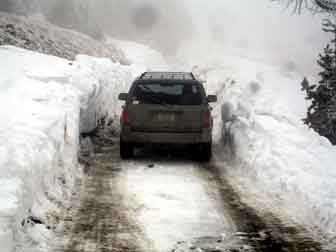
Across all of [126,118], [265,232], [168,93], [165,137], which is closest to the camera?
[265,232]

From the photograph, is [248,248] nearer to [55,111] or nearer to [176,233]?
[176,233]

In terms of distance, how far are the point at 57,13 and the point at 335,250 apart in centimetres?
5708

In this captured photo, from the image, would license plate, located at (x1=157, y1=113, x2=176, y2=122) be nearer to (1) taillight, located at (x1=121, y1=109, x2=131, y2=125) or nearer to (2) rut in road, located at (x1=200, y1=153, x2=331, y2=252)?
(1) taillight, located at (x1=121, y1=109, x2=131, y2=125)

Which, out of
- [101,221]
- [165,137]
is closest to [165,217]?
[101,221]

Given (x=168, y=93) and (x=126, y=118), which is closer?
(x=126, y=118)

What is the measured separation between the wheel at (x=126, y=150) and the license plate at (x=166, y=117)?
2.95 feet

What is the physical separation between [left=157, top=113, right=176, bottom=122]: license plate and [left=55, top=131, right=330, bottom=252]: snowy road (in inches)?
43.2

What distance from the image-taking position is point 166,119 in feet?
36.1

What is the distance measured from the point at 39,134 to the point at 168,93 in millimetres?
3524

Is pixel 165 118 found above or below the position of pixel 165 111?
below

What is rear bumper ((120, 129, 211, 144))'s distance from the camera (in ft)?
36.0

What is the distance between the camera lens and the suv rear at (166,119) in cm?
1100

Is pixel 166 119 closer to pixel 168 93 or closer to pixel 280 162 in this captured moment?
pixel 168 93

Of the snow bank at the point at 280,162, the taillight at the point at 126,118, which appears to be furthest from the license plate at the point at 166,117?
the snow bank at the point at 280,162
